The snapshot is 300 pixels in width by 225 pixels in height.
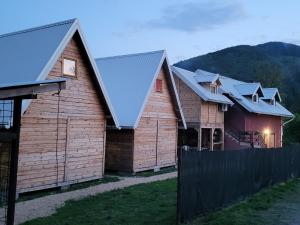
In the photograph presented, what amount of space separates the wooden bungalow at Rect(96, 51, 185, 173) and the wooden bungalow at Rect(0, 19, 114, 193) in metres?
2.13

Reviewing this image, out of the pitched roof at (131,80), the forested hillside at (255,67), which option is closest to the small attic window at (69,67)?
the pitched roof at (131,80)

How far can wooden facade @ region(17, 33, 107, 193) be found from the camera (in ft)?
44.8

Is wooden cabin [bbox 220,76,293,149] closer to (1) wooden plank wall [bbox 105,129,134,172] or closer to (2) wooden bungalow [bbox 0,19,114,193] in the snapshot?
(1) wooden plank wall [bbox 105,129,134,172]

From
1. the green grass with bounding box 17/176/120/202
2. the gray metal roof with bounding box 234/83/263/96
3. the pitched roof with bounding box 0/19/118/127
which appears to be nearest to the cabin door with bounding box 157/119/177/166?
the green grass with bounding box 17/176/120/202

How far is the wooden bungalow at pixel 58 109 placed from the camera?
13.6m

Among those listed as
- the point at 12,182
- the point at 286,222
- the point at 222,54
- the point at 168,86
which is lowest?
the point at 286,222

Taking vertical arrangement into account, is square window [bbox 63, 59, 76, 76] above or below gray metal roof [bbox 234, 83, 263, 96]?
below

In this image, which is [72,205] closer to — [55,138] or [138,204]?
[138,204]

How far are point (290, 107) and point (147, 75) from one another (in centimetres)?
5955

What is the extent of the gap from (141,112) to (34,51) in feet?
21.5

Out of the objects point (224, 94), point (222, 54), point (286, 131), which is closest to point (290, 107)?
point (286, 131)

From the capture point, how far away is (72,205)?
11.9 metres

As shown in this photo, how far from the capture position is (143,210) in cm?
1127

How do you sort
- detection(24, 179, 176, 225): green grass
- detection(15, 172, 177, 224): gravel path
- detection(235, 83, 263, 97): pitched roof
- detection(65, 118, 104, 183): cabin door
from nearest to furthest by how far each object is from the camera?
detection(24, 179, 176, 225): green grass
detection(15, 172, 177, 224): gravel path
detection(65, 118, 104, 183): cabin door
detection(235, 83, 263, 97): pitched roof
